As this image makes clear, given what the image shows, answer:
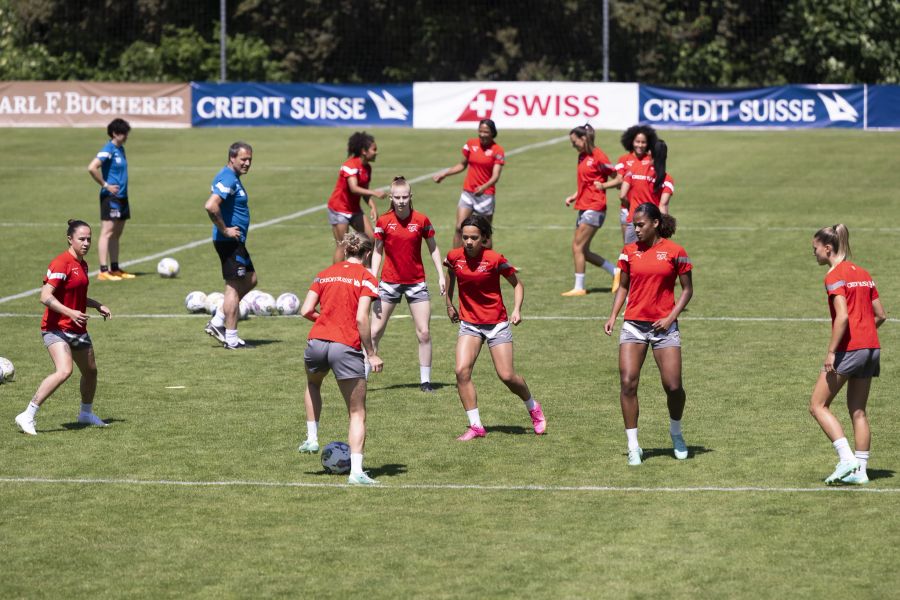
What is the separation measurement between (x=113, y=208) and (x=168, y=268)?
1450mm

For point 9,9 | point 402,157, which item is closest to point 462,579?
point 402,157

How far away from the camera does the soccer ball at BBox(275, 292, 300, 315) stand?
21.6 metres

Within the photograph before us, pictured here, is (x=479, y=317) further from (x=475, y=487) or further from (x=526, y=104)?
(x=526, y=104)

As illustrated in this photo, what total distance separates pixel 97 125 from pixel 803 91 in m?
23.7

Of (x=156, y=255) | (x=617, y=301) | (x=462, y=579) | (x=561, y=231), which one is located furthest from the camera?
(x=561, y=231)

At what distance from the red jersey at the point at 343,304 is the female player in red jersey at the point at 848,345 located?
11.8ft

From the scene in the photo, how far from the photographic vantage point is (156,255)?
2802 cm

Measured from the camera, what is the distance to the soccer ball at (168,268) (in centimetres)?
2525

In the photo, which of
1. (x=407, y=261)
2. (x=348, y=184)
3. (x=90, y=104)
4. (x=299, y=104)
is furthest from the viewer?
Result: (x=90, y=104)

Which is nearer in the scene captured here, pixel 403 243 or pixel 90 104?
pixel 403 243

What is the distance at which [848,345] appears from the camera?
38.5 ft

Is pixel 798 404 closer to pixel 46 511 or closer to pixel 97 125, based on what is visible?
pixel 46 511

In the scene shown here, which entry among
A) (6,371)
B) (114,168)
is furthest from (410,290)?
(114,168)

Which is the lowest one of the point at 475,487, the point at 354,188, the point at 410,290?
the point at 475,487
